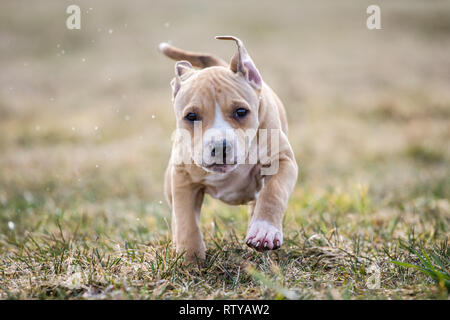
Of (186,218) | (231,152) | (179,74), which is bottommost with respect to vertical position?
(186,218)

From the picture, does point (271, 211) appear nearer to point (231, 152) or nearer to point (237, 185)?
point (231, 152)

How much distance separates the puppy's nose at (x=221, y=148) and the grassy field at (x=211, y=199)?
0.71 meters

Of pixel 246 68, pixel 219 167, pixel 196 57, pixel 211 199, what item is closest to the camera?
pixel 219 167

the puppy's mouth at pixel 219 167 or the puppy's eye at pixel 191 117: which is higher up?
the puppy's eye at pixel 191 117

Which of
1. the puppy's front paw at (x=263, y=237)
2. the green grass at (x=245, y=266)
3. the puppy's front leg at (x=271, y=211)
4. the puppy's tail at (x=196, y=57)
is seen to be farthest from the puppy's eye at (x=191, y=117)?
the puppy's tail at (x=196, y=57)

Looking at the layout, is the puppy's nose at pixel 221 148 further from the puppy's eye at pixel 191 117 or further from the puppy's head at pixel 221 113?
the puppy's eye at pixel 191 117

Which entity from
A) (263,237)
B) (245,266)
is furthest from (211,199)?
(263,237)

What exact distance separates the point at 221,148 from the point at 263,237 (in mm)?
575

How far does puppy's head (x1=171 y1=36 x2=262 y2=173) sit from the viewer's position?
287 centimetres

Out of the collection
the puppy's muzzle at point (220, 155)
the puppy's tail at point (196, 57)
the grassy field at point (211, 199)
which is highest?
the puppy's tail at point (196, 57)

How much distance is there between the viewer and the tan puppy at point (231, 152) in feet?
9.50

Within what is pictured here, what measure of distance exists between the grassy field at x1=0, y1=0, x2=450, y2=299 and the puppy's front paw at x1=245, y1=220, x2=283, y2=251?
0.18 m

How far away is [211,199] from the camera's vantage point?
6.32 meters
